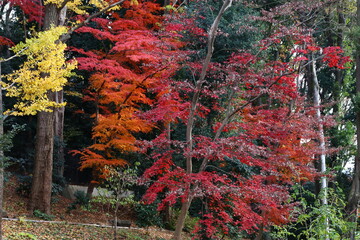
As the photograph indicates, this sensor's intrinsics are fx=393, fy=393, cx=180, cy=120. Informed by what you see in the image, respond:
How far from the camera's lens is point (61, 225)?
9.87m

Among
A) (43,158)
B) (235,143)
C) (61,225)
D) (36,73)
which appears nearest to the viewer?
(36,73)

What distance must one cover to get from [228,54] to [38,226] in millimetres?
6858

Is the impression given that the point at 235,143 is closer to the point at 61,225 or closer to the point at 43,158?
the point at 61,225

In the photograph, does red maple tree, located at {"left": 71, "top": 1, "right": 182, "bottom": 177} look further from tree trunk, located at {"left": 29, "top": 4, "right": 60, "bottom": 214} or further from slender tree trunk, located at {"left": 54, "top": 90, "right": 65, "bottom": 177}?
slender tree trunk, located at {"left": 54, "top": 90, "right": 65, "bottom": 177}

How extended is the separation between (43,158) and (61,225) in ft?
6.27

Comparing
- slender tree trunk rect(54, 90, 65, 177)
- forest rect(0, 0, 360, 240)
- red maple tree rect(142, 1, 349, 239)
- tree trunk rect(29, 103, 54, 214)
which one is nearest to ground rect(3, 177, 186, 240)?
forest rect(0, 0, 360, 240)

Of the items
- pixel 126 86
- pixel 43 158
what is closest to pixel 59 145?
pixel 43 158

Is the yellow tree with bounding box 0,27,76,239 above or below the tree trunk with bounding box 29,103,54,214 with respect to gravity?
above

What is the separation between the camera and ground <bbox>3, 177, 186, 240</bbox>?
8.72m

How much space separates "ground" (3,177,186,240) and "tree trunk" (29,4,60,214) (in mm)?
405

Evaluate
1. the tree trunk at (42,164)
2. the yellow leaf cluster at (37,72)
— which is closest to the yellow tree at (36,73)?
the yellow leaf cluster at (37,72)

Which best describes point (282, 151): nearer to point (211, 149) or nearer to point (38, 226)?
point (211, 149)

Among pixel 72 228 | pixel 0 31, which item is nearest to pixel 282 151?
pixel 72 228

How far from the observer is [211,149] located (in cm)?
859
